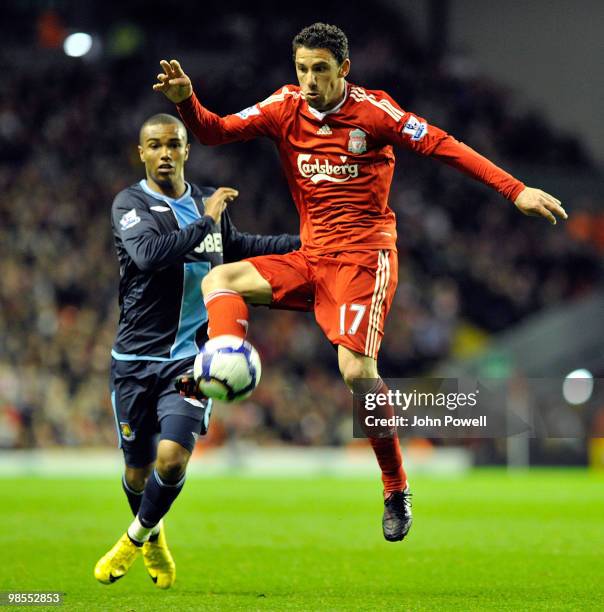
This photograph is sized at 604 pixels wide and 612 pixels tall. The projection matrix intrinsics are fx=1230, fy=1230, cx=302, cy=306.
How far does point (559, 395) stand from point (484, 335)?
4.38 metres

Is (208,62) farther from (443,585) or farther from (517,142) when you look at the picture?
(443,585)

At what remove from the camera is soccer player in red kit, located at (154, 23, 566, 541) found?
6.77m

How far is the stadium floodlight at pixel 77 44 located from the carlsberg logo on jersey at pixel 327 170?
19122 mm

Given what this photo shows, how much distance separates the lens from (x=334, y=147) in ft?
22.9

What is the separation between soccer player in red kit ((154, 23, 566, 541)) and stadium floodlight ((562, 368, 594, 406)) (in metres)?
14.2

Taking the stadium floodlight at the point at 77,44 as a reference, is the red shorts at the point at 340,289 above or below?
below

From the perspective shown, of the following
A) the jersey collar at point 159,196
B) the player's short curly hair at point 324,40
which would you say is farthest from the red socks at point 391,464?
the player's short curly hair at point 324,40

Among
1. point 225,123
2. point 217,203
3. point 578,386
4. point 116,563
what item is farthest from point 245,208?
point 225,123

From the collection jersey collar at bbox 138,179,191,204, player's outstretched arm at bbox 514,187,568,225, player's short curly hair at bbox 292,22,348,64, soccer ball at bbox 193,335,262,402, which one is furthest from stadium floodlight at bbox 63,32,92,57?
player's outstretched arm at bbox 514,187,568,225

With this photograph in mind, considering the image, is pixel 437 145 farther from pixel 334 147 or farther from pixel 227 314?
pixel 227 314

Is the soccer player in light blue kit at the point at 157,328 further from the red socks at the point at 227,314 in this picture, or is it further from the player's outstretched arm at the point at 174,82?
the player's outstretched arm at the point at 174,82

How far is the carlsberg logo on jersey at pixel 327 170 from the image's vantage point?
23.0 feet

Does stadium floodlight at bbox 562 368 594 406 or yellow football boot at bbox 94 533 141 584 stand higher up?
stadium floodlight at bbox 562 368 594 406

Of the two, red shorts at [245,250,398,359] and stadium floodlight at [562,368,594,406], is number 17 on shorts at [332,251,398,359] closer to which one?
red shorts at [245,250,398,359]
